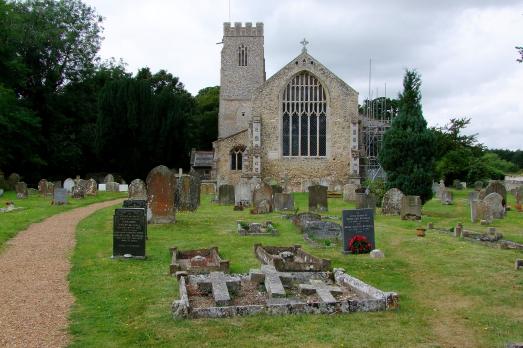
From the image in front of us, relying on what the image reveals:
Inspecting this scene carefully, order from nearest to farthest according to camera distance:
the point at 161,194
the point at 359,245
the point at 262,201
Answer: the point at 359,245 → the point at 161,194 → the point at 262,201

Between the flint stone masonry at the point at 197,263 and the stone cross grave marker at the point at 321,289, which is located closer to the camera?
the stone cross grave marker at the point at 321,289

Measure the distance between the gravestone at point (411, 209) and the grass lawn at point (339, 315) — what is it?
4.74 m

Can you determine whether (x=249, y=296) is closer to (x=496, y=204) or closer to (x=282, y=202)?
(x=496, y=204)

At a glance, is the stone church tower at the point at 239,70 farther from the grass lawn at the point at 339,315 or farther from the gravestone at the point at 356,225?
the gravestone at the point at 356,225

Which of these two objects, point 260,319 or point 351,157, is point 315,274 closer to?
point 260,319

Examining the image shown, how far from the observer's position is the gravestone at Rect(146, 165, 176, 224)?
17.0m

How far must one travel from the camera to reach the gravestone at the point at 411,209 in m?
19.7

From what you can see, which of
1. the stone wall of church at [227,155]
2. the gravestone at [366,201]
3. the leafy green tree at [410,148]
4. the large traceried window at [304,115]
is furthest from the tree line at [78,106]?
the gravestone at [366,201]

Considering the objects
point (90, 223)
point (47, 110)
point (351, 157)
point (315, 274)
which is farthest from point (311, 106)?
point (315, 274)

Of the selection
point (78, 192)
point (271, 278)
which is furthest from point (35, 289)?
point (78, 192)

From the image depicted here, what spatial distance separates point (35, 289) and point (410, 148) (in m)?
18.9

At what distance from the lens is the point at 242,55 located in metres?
51.3

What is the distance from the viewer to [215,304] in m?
7.57

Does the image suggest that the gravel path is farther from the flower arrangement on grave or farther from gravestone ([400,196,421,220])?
gravestone ([400,196,421,220])
